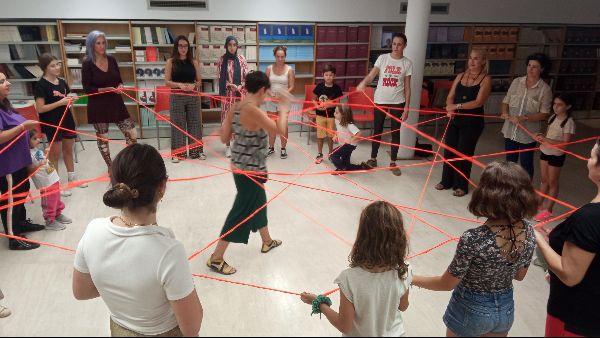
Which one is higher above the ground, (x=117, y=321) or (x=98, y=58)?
(x=98, y=58)

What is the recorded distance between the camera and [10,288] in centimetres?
325

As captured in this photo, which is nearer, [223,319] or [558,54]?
[223,319]

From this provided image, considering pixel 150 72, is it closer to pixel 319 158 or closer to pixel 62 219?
pixel 319 158

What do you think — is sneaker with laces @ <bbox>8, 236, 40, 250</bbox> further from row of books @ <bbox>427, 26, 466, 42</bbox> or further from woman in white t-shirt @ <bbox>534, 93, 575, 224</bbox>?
row of books @ <bbox>427, 26, 466, 42</bbox>

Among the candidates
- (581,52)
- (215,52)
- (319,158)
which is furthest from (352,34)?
(581,52)

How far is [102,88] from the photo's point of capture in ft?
16.1

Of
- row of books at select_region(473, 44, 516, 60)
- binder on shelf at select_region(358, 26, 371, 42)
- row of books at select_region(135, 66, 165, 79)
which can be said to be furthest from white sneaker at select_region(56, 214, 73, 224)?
row of books at select_region(473, 44, 516, 60)

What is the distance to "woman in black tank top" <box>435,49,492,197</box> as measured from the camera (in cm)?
464

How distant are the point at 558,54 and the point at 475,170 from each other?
4.56 meters

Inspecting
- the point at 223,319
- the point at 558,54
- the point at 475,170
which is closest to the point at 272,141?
the point at 475,170

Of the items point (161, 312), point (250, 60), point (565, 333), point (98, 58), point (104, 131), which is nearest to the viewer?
point (161, 312)

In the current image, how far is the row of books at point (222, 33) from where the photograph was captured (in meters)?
7.05

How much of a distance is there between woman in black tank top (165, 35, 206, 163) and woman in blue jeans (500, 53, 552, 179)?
11.7 ft

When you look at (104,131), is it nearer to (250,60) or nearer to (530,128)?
(250,60)
